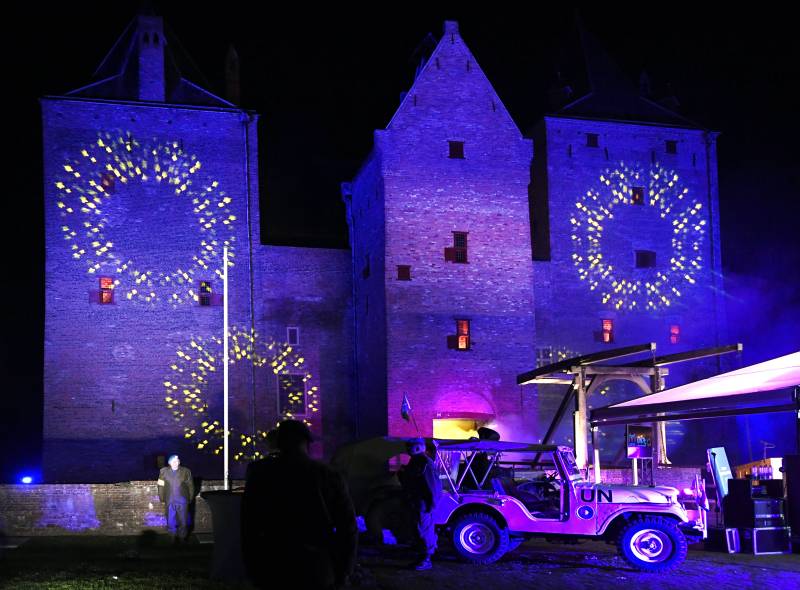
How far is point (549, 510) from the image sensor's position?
14469 millimetres

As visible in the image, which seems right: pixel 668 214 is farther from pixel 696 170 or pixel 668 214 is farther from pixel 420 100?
pixel 420 100

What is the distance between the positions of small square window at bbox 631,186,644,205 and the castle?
124 cm

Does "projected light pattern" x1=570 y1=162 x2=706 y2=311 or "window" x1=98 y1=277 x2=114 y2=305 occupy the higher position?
"projected light pattern" x1=570 y1=162 x2=706 y2=311

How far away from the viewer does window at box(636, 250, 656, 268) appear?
112 feet

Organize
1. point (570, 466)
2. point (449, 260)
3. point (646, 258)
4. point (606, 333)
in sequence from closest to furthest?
point (570, 466), point (449, 260), point (606, 333), point (646, 258)

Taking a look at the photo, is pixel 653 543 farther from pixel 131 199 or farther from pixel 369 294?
pixel 131 199

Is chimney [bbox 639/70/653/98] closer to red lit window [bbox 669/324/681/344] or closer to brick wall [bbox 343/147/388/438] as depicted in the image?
red lit window [bbox 669/324/681/344]

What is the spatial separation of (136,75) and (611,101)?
16.7m

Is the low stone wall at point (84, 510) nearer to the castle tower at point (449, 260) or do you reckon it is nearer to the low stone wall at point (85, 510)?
the low stone wall at point (85, 510)

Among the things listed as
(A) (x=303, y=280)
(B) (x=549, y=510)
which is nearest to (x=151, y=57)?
(A) (x=303, y=280)

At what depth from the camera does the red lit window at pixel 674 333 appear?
33688mm

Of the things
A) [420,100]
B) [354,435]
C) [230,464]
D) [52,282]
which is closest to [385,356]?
[354,435]

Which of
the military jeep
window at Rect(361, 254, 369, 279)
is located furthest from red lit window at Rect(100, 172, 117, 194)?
the military jeep

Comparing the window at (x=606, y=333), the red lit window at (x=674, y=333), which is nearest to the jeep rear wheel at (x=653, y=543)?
the window at (x=606, y=333)
